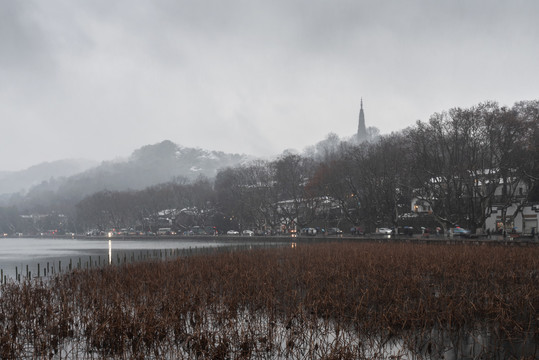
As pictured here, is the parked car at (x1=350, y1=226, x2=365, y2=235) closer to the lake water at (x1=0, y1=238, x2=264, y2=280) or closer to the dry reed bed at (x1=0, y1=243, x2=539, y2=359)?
the lake water at (x1=0, y1=238, x2=264, y2=280)

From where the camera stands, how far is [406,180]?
74.9 m

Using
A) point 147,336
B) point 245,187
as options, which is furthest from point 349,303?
point 245,187

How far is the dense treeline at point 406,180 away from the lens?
5794 centimetres

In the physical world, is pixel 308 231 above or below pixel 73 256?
above

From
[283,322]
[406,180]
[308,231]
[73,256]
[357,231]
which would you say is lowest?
[73,256]

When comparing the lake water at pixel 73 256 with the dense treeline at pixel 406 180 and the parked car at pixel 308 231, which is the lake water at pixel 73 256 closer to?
the parked car at pixel 308 231

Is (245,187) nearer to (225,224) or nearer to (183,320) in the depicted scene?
(225,224)

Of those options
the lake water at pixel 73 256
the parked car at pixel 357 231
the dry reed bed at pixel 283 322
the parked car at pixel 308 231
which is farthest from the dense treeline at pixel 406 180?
the dry reed bed at pixel 283 322

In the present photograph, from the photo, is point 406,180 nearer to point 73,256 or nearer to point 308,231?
point 308,231

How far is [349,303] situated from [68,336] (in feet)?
32.9

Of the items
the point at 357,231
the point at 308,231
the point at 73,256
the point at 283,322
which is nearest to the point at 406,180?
the point at 357,231

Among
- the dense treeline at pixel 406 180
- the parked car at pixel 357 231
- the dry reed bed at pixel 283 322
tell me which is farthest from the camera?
the parked car at pixel 357 231

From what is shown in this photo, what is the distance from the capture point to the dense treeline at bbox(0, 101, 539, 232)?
2281 inches

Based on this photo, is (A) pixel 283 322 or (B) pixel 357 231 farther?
(B) pixel 357 231
